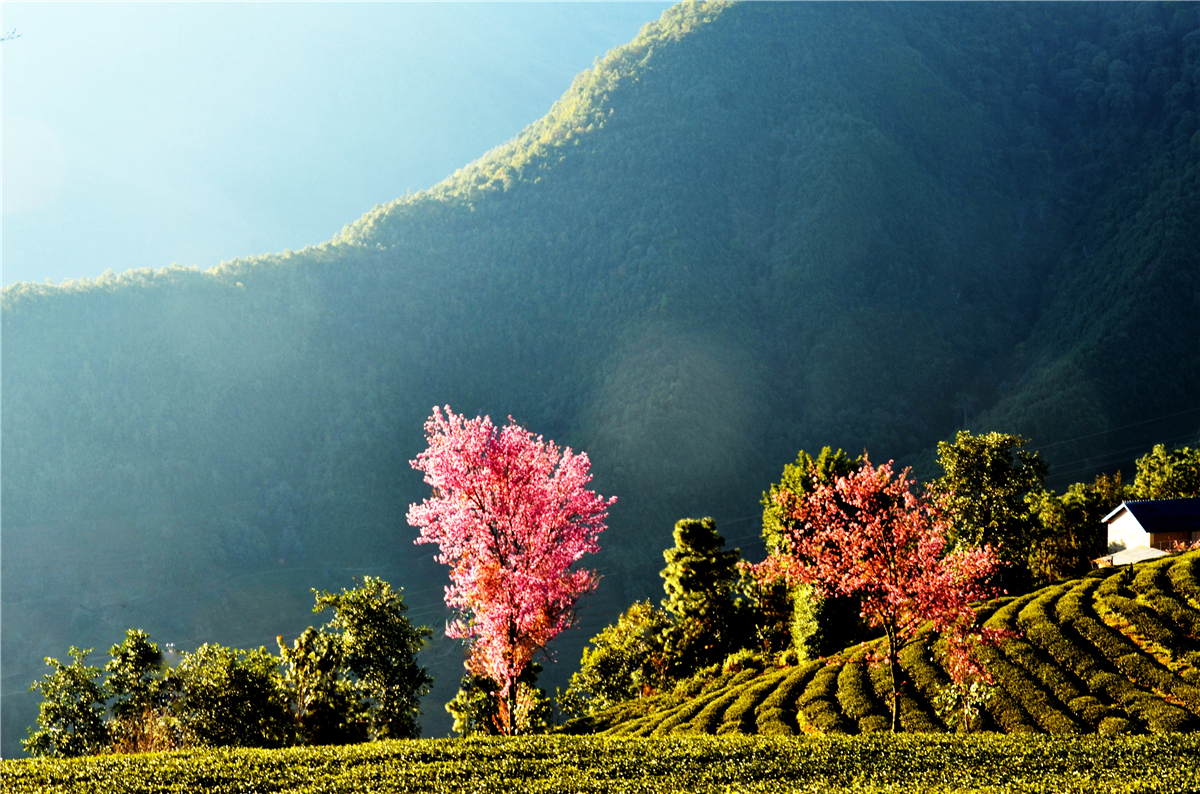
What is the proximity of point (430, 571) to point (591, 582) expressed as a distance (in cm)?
11156

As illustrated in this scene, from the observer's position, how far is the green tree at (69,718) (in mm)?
25453

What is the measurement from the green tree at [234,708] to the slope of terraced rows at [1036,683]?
1019cm

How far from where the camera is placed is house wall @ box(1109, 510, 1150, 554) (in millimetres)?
45344

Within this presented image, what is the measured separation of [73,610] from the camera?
346 ft

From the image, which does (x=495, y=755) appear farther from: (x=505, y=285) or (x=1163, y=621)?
(x=505, y=285)

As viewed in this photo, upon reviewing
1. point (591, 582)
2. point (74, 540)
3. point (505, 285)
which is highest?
point (505, 285)

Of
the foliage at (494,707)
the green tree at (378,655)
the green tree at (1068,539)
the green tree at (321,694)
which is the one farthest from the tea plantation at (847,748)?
the green tree at (1068,539)

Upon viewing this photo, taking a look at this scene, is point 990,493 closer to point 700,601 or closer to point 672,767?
point 700,601

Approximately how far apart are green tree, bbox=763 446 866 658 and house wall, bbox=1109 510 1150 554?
18946mm

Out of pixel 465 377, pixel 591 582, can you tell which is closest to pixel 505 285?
pixel 465 377

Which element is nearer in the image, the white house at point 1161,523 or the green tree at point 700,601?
the green tree at point 700,601

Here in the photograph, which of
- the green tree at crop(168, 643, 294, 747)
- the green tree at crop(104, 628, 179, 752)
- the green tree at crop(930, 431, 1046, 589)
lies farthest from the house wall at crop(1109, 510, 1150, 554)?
the green tree at crop(104, 628, 179, 752)

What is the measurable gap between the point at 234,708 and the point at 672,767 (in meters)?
16.0

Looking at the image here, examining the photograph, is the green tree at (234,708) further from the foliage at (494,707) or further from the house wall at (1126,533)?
the house wall at (1126,533)
